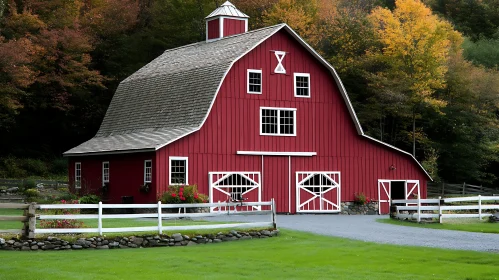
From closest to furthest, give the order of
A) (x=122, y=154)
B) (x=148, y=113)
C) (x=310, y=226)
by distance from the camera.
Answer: (x=310, y=226) → (x=122, y=154) → (x=148, y=113)

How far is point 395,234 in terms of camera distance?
2558 centimetres

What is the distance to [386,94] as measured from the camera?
173 ft

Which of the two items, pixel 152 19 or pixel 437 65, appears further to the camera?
pixel 152 19

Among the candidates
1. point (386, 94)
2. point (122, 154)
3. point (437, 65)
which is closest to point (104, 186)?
point (122, 154)

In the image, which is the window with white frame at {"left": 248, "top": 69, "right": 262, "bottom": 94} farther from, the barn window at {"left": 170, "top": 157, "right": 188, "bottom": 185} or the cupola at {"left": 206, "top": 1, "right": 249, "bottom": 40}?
the cupola at {"left": 206, "top": 1, "right": 249, "bottom": 40}

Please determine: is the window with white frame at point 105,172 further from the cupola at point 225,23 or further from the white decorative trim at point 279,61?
the cupola at point 225,23

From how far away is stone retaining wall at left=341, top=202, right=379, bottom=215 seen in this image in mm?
38594

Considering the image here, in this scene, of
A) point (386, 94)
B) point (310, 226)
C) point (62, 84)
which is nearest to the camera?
point (310, 226)

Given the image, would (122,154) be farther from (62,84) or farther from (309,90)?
(62,84)

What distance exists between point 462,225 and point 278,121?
10748mm

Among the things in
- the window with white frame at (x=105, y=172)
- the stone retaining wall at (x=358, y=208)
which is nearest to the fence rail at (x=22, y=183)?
the window with white frame at (x=105, y=172)

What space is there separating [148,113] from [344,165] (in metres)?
8.91

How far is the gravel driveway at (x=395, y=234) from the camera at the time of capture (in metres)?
22.6

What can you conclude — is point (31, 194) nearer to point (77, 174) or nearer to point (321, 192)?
point (77, 174)
